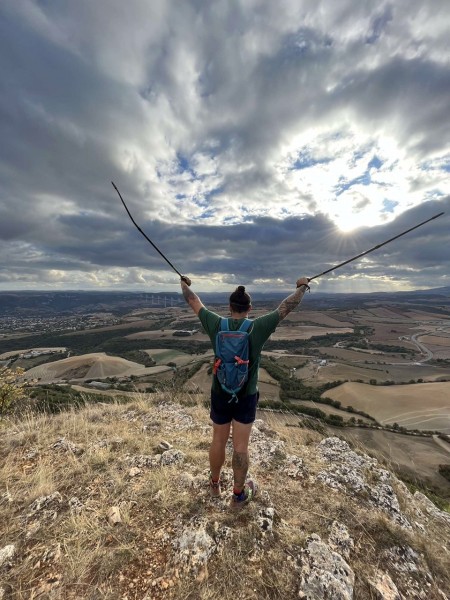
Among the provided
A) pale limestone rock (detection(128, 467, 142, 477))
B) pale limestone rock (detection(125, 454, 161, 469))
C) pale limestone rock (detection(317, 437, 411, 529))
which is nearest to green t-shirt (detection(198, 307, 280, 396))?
pale limestone rock (detection(128, 467, 142, 477))

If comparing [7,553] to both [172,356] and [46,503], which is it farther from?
[172,356]

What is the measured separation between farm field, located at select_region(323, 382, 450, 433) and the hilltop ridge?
5435 centimetres

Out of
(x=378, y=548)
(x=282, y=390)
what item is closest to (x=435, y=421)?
(x=282, y=390)

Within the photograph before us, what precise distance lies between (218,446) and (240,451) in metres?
0.35

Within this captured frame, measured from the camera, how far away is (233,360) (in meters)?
3.91

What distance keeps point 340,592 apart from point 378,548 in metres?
1.11

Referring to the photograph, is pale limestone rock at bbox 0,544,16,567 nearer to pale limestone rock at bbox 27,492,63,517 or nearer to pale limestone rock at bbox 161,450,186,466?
pale limestone rock at bbox 27,492,63,517

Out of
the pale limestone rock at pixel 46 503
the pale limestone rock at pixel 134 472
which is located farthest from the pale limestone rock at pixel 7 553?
the pale limestone rock at pixel 134 472

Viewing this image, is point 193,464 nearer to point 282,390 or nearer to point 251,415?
point 251,415

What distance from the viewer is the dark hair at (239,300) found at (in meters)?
4.18

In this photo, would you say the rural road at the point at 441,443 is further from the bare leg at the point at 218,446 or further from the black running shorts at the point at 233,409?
the black running shorts at the point at 233,409

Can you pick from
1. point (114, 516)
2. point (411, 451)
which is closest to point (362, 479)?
point (114, 516)

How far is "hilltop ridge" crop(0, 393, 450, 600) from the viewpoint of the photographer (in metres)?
3.08

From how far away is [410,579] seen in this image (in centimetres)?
337
